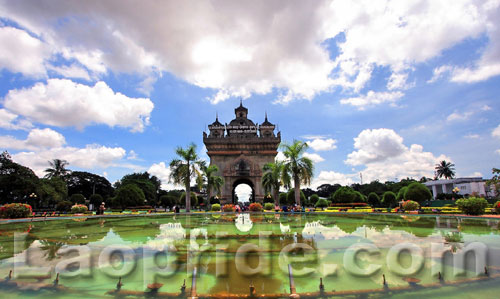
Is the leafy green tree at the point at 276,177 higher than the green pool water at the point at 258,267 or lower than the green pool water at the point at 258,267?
higher

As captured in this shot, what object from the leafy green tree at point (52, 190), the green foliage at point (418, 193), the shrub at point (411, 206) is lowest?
the shrub at point (411, 206)

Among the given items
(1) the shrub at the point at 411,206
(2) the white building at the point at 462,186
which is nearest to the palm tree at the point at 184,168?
(1) the shrub at the point at 411,206

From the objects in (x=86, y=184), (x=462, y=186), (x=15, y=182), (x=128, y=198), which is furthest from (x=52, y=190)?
(x=462, y=186)

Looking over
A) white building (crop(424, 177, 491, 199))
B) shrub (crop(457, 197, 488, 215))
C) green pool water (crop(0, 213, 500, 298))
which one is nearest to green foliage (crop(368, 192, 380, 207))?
shrub (crop(457, 197, 488, 215))

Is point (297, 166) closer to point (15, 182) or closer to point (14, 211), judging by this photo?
point (14, 211)

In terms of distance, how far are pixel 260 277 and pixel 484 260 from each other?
207 inches

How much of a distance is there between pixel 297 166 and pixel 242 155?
865 inches

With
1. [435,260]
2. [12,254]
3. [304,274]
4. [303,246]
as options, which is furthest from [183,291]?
[12,254]

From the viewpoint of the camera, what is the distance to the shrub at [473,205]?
19.9 m

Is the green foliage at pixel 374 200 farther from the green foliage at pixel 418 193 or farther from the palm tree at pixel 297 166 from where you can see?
the palm tree at pixel 297 166

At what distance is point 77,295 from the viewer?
4512 millimetres

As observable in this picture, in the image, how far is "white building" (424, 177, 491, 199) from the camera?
63.8 metres

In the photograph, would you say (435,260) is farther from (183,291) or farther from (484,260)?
(183,291)

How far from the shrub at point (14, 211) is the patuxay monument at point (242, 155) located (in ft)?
94.5
